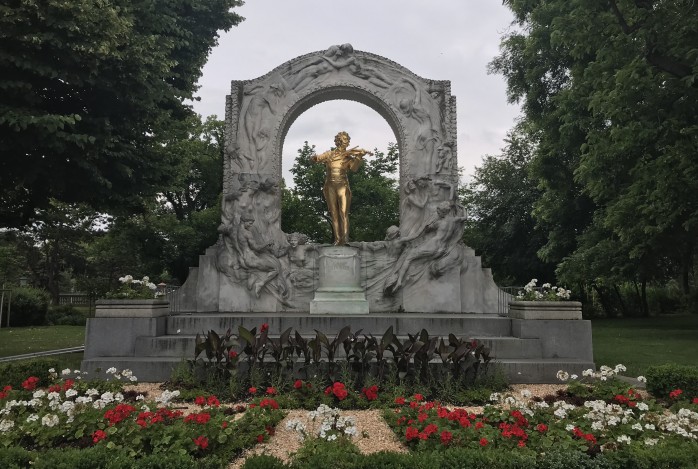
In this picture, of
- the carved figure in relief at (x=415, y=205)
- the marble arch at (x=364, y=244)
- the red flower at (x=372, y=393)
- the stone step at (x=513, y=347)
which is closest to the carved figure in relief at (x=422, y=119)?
the marble arch at (x=364, y=244)

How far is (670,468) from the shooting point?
4.71m

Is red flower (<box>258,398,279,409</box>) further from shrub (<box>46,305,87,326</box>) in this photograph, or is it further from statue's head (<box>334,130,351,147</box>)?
A: shrub (<box>46,305,87,326</box>)

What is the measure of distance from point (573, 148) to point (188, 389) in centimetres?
1918

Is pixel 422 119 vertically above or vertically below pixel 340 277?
above

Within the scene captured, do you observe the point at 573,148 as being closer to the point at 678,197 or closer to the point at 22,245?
the point at 678,197

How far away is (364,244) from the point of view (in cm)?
1402

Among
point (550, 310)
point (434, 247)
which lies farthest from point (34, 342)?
point (550, 310)

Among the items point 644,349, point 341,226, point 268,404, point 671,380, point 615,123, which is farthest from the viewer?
point 615,123

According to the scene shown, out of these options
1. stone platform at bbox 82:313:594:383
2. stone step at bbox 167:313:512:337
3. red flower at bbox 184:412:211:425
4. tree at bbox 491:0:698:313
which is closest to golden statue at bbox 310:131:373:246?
stone step at bbox 167:313:512:337

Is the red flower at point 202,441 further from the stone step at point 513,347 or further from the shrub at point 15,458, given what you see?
the stone step at point 513,347

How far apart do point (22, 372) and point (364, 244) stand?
806cm

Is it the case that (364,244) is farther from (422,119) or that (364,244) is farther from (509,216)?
(509,216)

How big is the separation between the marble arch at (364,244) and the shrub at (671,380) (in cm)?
580

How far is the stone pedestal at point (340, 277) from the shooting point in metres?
13.1
